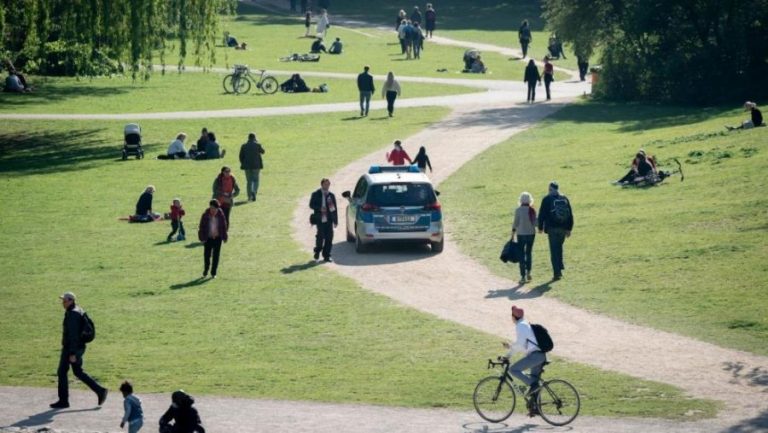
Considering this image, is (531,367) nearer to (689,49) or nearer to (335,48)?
(689,49)

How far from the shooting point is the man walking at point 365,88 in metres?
57.1

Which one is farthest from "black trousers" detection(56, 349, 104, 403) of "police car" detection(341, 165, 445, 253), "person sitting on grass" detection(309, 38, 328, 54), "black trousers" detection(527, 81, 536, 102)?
"person sitting on grass" detection(309, 38, 328, 54)

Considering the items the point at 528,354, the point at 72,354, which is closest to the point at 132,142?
the point at 72,354

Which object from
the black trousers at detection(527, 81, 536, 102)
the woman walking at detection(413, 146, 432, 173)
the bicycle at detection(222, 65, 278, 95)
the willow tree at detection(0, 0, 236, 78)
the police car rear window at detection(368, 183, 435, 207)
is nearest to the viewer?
the police car rear window at detection(368, 183, 435, 207)

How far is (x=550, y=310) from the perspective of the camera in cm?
2788

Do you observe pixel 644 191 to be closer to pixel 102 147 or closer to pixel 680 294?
pixel 680 294

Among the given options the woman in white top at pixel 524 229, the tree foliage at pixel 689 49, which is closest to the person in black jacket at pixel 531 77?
the tree foliage at pixel 689 49

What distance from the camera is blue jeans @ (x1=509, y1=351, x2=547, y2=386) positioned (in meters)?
20.8

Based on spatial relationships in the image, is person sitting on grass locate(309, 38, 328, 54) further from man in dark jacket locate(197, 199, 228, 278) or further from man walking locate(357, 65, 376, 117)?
man in dark jacket locate(197, 199, 228, 278)

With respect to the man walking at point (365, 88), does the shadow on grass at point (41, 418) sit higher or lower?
lower

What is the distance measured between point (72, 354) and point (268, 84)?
44.2 metres

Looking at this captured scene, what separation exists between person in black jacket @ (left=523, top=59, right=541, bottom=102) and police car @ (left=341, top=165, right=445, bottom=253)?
27.1 metres

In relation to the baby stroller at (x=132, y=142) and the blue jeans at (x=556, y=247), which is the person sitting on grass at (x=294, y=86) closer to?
the baby stroller at (x=132, y=142)

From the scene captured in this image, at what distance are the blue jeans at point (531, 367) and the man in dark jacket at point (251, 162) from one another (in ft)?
67.2
